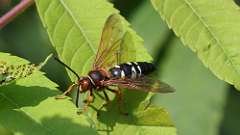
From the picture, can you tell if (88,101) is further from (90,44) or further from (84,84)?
(90,44)

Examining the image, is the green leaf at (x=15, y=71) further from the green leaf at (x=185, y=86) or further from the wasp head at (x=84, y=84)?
the green leaf at (x=185, y=86)

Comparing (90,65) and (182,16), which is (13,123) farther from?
(182,16)

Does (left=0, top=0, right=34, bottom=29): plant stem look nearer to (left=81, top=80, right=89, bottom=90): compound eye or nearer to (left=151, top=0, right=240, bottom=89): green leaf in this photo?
(left=81, top=80, right=89, bottom=90): compound eye

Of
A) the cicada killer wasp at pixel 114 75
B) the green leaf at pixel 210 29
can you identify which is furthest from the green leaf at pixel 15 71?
the green leaf at pixel 210 29

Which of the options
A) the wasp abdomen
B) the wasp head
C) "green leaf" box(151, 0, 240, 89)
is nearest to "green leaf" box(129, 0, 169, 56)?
the wasp abdomen

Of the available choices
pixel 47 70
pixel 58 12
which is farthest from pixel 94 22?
pixel 47 70

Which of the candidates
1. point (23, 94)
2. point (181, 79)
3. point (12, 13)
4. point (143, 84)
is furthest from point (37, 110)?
point (181, 79)
